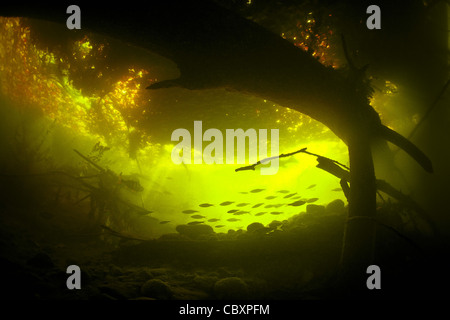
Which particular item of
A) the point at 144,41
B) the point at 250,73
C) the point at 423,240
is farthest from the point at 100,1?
the point at 423,240

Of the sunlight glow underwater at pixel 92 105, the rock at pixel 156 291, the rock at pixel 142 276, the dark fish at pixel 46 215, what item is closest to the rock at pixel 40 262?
the rock at pixel 142 276

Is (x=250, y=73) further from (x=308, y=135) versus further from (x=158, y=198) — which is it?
(x=158, y=198)

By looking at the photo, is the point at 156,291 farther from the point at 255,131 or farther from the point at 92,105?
the point at 92,105

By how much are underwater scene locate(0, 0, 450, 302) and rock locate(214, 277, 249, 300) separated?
0.02 m

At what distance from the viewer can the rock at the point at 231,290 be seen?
3.80 m

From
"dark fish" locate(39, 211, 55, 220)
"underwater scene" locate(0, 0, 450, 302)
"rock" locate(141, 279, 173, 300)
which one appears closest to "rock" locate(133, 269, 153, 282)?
"underwater scene" locate(0, 0, 450, 302)

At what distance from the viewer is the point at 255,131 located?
12.9m

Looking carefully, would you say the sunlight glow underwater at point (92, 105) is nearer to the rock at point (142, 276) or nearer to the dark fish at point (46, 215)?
the dark fish at point (46, 215)

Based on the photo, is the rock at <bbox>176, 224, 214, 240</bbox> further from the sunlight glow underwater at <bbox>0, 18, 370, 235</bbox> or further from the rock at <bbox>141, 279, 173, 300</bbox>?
the rock at <bbox>141, 279, 173, 300</bbox>

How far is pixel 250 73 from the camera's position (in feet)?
10.2

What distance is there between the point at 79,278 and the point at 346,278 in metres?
4.38

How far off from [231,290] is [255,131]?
33.1 ft

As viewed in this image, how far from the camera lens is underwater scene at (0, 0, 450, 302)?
9.82 feet

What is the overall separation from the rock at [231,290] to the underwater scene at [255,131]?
0.9 inches
